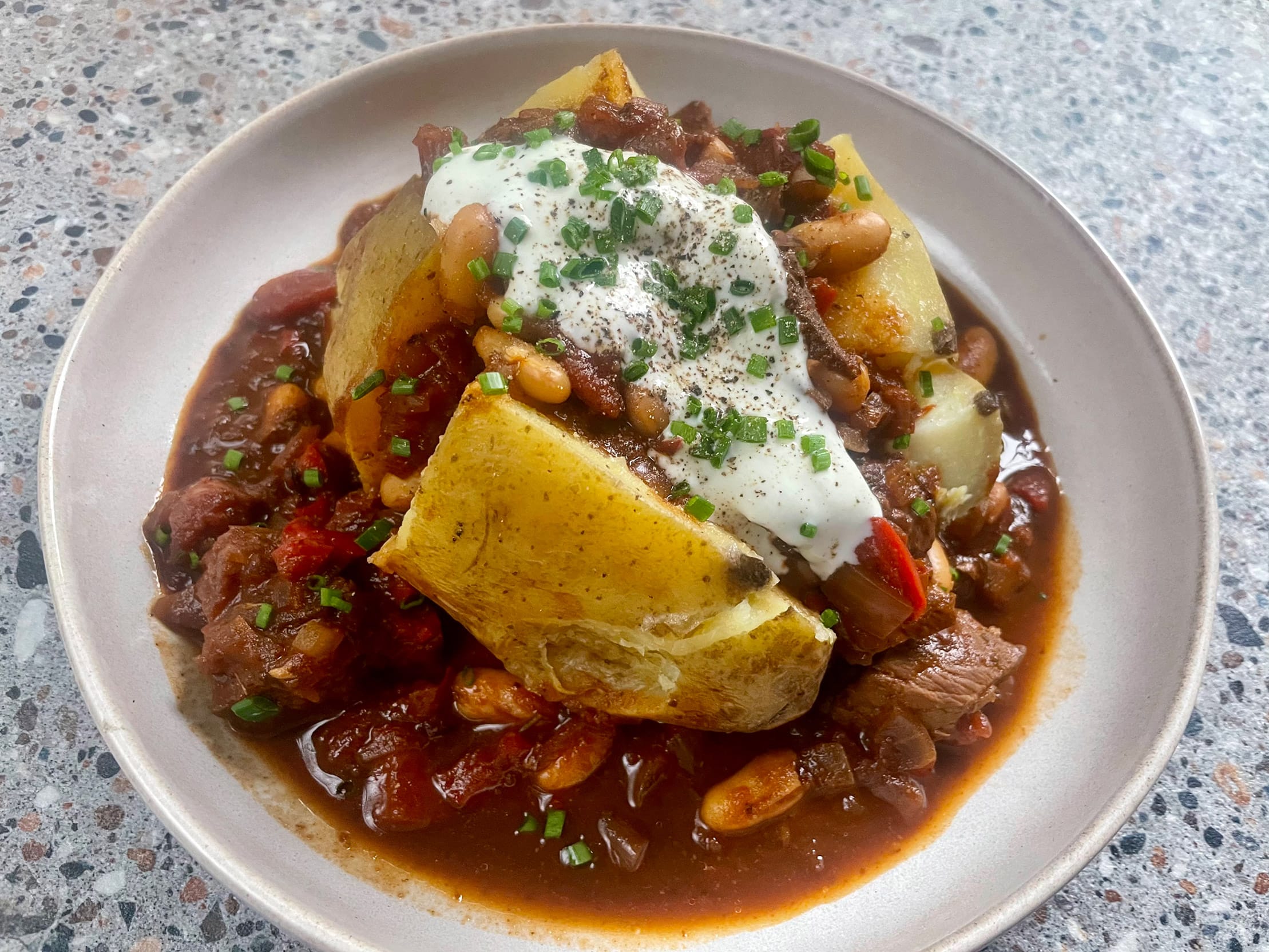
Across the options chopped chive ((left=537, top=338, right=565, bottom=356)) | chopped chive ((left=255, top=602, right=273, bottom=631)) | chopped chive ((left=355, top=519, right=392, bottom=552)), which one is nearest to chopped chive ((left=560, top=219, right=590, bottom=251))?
chopped chive ((left=537, top=338, right=565, bottom=356))

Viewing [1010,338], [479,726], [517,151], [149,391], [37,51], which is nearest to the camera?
[517,151]

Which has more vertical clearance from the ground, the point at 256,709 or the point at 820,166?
the point at 820,166

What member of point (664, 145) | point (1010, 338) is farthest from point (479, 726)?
point (1010, 338)

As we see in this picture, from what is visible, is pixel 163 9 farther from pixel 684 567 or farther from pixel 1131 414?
pixel 1131 414

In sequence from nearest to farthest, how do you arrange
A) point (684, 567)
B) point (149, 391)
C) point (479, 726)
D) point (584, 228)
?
point (684, 567)
point (584, 228)
point (479, 726)
point (149, 391)

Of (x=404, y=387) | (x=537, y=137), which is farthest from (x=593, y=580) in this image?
(x=537, y=137)

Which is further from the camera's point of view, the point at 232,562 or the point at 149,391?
the point at 149,391

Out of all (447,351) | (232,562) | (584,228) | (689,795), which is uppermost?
(584,228)

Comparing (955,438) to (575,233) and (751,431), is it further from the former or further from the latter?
(575,233)
